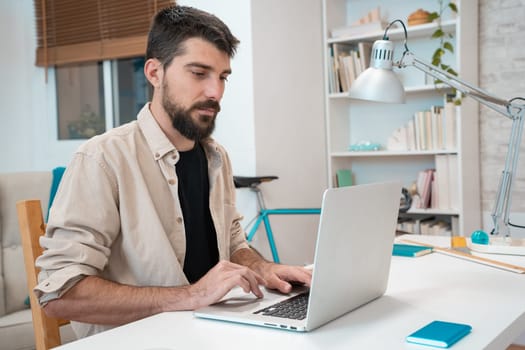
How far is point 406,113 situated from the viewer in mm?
4238

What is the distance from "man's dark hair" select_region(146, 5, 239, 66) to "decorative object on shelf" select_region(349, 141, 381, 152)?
99.6 inches

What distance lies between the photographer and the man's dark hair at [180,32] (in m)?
1.72

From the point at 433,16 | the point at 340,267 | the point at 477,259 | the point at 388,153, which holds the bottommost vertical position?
the point at 477,259

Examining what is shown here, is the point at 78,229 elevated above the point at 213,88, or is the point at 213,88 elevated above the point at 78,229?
the point at 213,88

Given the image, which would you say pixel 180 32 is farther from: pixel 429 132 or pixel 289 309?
pixel 429 132

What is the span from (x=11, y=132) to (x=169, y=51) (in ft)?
10.8

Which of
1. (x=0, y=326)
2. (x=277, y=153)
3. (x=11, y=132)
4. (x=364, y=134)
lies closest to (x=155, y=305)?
(x=0, y=326)

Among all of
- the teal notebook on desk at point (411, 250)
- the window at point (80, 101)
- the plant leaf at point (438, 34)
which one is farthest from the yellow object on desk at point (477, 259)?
the window at point (80, 101)

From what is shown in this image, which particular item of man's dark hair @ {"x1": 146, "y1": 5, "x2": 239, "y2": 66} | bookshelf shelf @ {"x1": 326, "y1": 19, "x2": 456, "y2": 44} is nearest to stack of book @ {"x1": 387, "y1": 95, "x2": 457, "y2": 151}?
bookshelf shelf @ {"x1": 326, "y1": 19, "x2": 456, "y2": 44}

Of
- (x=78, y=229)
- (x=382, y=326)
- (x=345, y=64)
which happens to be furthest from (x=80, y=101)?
(x=382, y=326)

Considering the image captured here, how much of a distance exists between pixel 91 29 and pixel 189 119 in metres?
3.07

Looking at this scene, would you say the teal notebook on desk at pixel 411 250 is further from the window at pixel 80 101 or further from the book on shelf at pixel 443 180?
the window at pixel 80 101

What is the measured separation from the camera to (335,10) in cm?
433

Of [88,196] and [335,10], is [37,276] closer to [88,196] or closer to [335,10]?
[88,196]
